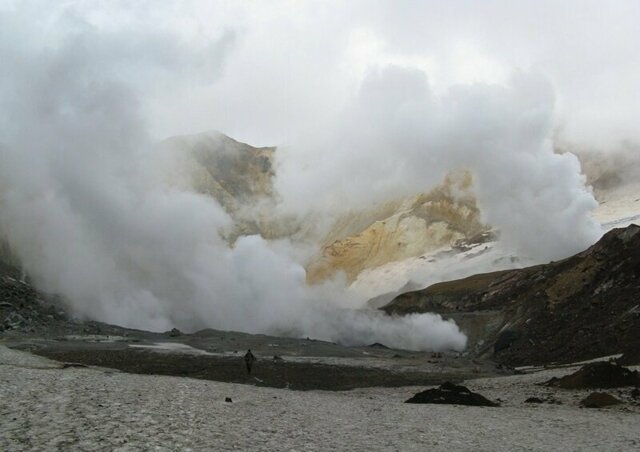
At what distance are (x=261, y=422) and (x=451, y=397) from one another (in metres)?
14.7

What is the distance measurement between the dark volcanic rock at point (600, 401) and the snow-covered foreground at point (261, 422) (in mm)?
725

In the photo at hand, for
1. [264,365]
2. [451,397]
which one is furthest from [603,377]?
[264,365]

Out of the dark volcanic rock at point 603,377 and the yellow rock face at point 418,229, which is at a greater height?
the yellow rock face at point 418,229

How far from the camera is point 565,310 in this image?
7081cm

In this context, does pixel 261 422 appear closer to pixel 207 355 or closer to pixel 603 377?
pixel 603 377

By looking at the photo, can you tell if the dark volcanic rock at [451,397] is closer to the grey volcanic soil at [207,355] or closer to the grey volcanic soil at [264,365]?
the grey volcanic soil at [264,365]

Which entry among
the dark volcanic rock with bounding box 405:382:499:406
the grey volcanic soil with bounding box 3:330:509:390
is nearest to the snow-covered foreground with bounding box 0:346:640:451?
the dark volcanic rock with bounding box 405:382:499:406

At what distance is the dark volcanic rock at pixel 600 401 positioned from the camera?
27.9 meters

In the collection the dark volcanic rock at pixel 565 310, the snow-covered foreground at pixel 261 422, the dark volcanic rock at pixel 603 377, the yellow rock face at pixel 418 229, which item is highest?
the yellow rock face at pixel 418 229

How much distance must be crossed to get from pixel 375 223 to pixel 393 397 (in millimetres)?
166340

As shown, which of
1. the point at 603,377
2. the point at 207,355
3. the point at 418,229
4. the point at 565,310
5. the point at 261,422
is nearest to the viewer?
the point at 261,422

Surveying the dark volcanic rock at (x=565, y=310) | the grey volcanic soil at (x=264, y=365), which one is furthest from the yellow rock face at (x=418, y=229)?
the grey volcanic soil at (x=264, y=365)

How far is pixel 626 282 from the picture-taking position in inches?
2591

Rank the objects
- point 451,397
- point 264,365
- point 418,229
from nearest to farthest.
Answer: point 451,397
point 264,365
point 418,229
